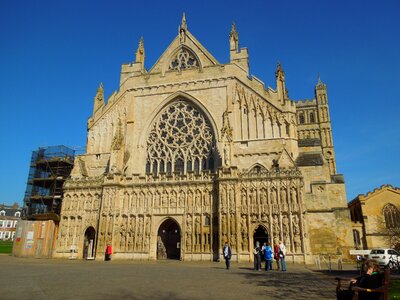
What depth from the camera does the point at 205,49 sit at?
32.7m

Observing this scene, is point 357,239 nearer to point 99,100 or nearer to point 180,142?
point 180,142

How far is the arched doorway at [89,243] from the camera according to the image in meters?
27.2

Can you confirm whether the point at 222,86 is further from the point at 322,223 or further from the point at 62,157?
the point at 62,157

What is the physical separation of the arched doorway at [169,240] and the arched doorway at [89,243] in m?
6.12

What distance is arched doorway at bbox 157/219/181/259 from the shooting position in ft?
86.2

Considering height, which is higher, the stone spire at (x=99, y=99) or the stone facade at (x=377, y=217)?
the stone spire at (x=99, y=99)

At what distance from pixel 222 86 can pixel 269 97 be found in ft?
15.1

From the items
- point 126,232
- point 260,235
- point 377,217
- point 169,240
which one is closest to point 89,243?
point 126,232

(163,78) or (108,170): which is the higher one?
(163,78)

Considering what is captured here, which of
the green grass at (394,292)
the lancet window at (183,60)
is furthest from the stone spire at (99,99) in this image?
the green grass at (394,292)

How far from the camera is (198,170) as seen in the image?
94.3 ft

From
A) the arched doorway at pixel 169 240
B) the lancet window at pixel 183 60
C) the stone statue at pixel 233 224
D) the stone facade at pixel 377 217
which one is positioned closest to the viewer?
the stone statue at pixel 233 224

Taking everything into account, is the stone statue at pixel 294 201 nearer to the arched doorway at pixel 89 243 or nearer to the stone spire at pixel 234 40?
the stone spire at pixel 234 40

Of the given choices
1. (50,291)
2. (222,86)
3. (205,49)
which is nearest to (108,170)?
(222,86)
